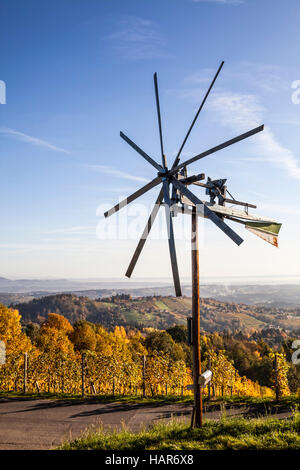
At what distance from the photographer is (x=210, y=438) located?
901 centimetres

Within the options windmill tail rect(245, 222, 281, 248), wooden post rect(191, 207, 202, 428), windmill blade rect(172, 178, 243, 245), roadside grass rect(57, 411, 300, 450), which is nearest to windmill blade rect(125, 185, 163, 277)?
windmill blade rect(172, 178, 243, 245)

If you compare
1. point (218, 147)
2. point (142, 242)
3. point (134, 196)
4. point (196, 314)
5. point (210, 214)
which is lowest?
point (196, 314)

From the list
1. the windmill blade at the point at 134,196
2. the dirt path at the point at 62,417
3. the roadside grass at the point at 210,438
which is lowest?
the dirt path at the point at 62,417

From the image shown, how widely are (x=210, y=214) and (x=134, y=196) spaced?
3.37m

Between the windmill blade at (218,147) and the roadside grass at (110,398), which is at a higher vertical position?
the windmill blade at (218,147)

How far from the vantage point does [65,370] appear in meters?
21.8

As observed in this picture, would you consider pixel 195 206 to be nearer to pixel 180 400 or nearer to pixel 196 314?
pixel 196 314

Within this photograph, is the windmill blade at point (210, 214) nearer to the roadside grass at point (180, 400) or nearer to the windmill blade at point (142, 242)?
the windmill blade at point (142, 242)

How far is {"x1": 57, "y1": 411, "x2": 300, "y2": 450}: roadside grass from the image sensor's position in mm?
8234

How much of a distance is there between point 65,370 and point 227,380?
1100 cm

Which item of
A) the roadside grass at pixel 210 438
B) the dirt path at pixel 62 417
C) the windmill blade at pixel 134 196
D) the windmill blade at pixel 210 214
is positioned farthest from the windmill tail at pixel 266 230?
the dirt path at pixel 62 417

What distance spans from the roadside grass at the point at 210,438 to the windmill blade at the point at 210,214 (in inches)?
207

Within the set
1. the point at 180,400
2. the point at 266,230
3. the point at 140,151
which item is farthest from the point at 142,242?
the point at 180,400

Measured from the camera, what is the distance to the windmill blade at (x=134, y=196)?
428 inches
